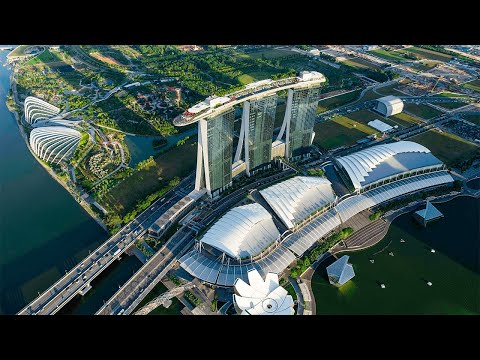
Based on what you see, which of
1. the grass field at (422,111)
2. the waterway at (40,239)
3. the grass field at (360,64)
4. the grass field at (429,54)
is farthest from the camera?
the grass field at (429,54)

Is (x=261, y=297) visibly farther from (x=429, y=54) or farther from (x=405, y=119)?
(x=429, y=54)

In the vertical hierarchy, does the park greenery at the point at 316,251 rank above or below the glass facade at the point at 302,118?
below

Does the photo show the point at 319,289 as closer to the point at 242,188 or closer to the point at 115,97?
the point at 242,188

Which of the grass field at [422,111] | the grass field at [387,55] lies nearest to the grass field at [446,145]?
the grass field at [422,111]

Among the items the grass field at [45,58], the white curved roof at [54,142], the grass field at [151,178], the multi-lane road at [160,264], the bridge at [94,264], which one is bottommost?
the multi-lane road at [160,264]

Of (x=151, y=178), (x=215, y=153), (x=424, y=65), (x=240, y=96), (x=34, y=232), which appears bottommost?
(x=424, y=65)

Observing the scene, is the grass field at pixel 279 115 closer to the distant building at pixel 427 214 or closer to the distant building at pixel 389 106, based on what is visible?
the distant building at pixel 389 106

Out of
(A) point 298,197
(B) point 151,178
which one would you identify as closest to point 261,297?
(A) point 298,197
